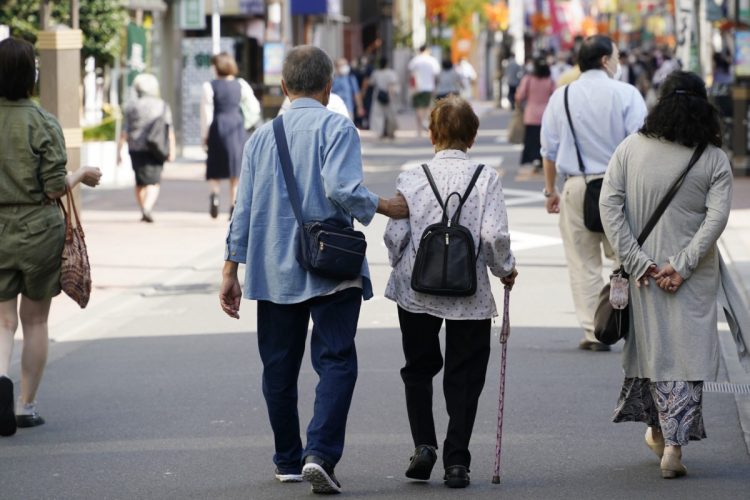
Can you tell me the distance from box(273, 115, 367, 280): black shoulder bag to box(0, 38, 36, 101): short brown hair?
5.94ft

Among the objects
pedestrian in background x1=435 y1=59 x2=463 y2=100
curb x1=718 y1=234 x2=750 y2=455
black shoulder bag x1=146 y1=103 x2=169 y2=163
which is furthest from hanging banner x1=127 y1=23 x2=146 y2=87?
curb x1=718 y1=234 x2=750 y2=455

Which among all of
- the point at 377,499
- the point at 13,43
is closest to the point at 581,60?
the point at 13,43

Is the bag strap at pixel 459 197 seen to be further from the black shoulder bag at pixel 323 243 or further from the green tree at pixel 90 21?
the green tree at pixel 90 21

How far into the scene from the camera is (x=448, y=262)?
6305 mm

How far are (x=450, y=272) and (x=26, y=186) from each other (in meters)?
2.32

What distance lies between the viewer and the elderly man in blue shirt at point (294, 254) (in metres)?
6.28

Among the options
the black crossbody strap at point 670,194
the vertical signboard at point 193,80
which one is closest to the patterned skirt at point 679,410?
the black crossbody strap at point 670,194

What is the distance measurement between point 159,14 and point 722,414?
23788mm

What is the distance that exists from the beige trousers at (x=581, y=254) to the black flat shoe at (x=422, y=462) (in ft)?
11.7

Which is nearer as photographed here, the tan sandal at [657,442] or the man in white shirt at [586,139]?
the tan sandal at [657,442]

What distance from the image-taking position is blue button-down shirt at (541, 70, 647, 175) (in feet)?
31.8

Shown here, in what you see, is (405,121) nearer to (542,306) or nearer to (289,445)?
(542,306)

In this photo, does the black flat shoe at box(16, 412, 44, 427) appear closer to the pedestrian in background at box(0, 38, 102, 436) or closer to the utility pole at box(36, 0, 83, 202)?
the pedestrian in background at box(0, 38, 102, 436)

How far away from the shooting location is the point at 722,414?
816 centimetres
